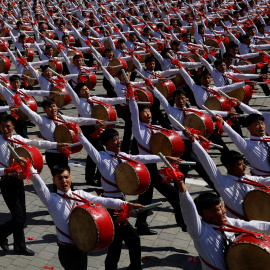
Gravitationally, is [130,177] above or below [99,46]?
above

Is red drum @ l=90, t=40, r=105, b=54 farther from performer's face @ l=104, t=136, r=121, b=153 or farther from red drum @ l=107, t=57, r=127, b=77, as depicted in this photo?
performer's face @ l=104, t=136, r=121, b=153

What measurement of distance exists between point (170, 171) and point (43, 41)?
11123 millimetres

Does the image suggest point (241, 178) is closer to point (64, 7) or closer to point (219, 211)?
point (219, 211)

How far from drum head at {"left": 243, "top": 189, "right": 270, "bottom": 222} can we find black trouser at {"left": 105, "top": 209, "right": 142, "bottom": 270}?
1.27 m

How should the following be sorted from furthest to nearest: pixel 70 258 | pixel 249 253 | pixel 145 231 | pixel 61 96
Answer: pixel 61 96 < pixel 145 231 < pixel 70 258 < pixel 249 253

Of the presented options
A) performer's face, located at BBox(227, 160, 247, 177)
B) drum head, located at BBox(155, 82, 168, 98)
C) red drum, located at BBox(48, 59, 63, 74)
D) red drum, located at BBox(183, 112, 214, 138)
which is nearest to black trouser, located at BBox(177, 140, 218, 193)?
red drum, located at BBox(183, 112, 214, 138)

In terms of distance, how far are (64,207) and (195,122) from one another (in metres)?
3.18

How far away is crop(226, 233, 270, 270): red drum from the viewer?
3859 millimetres

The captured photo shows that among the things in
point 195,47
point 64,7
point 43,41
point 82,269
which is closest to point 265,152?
point 82,269

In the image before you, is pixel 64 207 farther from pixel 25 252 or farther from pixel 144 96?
pixel 144 96

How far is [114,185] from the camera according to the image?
5.72m

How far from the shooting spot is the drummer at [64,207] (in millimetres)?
4828

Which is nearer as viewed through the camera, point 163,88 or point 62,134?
point 62,134

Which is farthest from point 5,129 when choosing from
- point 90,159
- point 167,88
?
point 167,88
